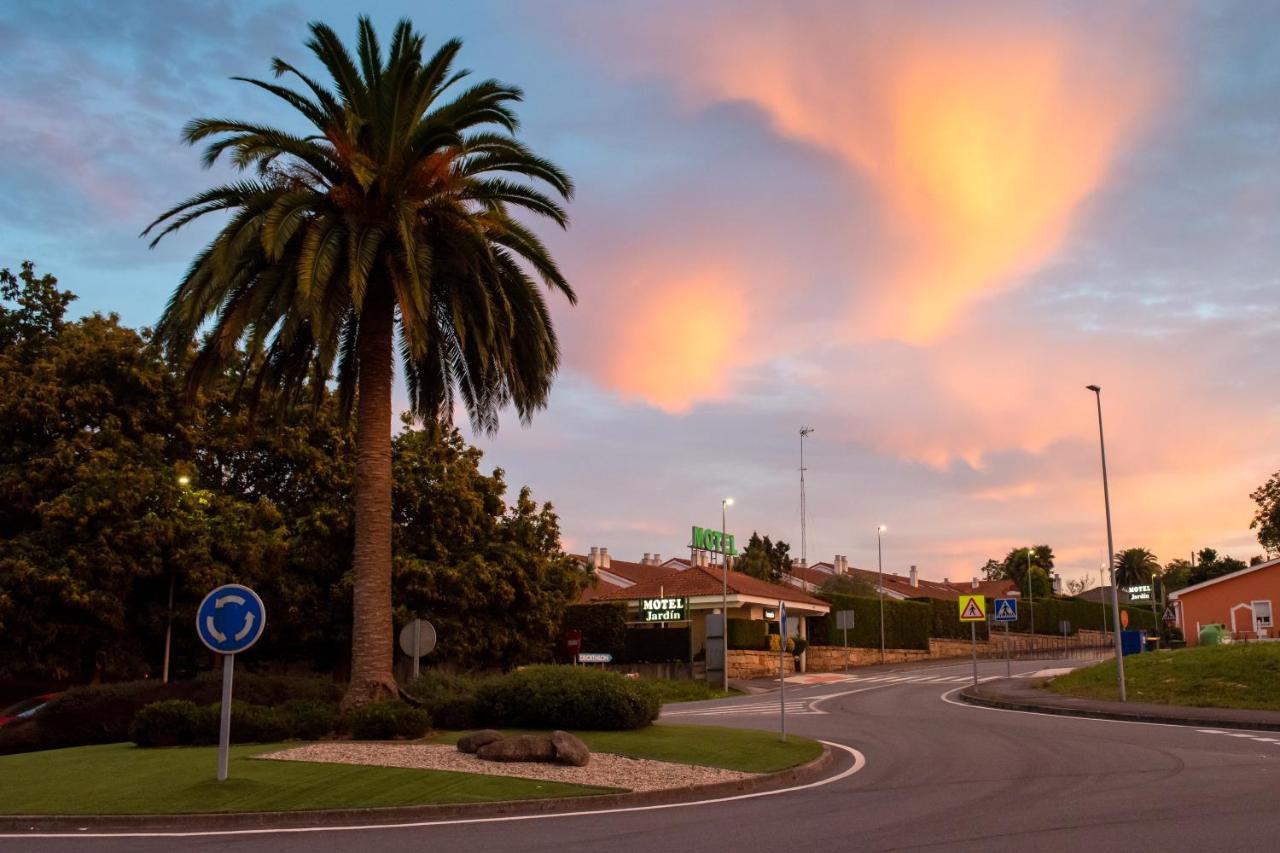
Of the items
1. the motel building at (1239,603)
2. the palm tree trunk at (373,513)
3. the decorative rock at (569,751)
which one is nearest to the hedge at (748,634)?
the motel building at (1239,603)

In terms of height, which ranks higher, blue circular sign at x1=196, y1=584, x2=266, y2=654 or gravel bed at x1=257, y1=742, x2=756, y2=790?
blue circular sign at x1=196, y1=584, x2=266, y2=654

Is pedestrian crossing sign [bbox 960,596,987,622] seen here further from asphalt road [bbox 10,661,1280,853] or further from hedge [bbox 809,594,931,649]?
hedge [bbox 809,594,931,649]

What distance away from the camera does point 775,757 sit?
1673 cm

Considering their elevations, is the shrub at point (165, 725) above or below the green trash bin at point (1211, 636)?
below

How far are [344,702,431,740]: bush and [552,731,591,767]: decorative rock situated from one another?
355 centimetres

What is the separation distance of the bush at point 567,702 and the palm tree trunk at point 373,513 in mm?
1962

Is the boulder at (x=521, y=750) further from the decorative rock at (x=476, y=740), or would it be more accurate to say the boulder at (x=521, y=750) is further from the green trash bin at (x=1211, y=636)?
the green trash bin at (x=1211, y=636)

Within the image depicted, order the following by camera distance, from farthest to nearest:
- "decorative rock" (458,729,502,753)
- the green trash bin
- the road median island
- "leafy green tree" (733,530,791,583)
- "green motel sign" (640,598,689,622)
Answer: "leafy green tree" (733,530,791,583) → "green motel sign" (640,598,689,622) → the green trash bin → "decorative rock" (458,729,502,753) → the road median island

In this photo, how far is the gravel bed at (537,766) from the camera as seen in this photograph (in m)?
14.0

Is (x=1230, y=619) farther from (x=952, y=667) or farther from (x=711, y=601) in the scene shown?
(x=711, y=601)

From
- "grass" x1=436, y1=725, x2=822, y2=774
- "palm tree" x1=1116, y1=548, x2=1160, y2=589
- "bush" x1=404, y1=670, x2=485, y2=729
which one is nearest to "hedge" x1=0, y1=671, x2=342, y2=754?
"bush" x1=404, y1=670, x2=485, y2=729

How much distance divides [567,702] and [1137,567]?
14316 centimetres

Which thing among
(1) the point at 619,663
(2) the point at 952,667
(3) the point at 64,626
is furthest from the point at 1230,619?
(3) the point at 64,626

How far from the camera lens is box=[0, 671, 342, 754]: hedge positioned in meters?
19.1
